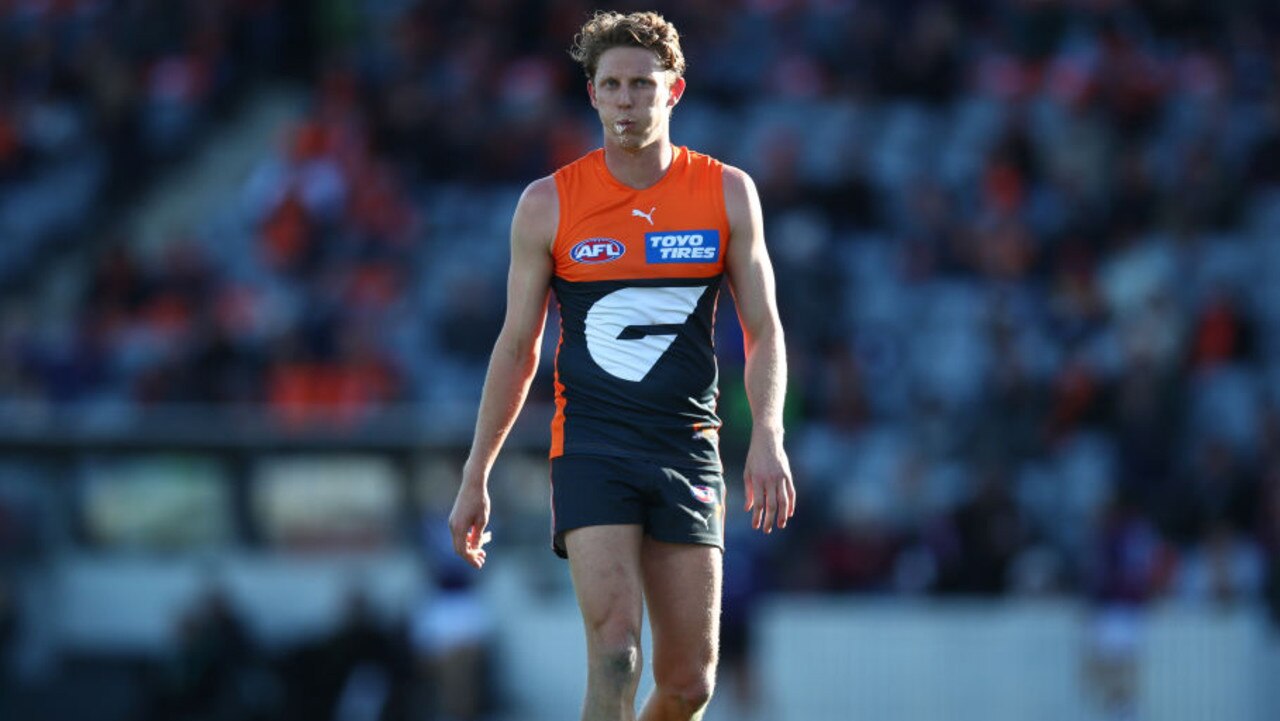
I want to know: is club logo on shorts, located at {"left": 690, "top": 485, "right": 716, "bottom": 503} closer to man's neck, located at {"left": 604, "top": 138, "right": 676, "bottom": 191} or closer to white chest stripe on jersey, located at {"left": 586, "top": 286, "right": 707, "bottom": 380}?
white chest stripe on jersey, located at {"left": 586, "top": 286, "right": 707, "bottom": 380}

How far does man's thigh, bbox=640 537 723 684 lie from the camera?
6.68 metres

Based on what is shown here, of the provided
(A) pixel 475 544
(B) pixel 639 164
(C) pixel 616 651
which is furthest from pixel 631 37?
(C) pixel 616 651

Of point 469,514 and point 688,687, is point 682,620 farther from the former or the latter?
point 469,514

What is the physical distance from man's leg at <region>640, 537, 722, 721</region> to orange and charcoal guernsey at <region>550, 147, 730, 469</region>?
0.31 metres

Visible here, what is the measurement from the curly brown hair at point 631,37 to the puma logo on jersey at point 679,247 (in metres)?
0.55

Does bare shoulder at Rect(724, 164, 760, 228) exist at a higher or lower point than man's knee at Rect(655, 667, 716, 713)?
higher

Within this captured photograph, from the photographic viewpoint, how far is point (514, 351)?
6.73 meters

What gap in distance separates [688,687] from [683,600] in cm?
30

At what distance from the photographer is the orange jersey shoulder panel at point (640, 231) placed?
21.8 feet

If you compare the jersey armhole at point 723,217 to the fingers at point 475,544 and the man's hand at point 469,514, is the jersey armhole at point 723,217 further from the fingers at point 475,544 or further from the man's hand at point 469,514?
the fingers at point 475,544

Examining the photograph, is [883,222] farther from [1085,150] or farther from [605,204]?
[605,204]

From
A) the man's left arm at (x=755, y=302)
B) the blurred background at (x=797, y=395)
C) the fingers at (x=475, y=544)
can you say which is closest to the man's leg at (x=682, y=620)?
the man's left arm at (x=755, y=302)

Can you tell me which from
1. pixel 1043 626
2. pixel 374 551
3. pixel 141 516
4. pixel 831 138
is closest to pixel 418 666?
pixel 374 551

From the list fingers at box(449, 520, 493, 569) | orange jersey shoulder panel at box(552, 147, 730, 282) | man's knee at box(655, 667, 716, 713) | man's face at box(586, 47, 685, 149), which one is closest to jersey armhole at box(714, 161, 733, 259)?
orange jersey shoulder panel at box(552, 147, 730, 282)
